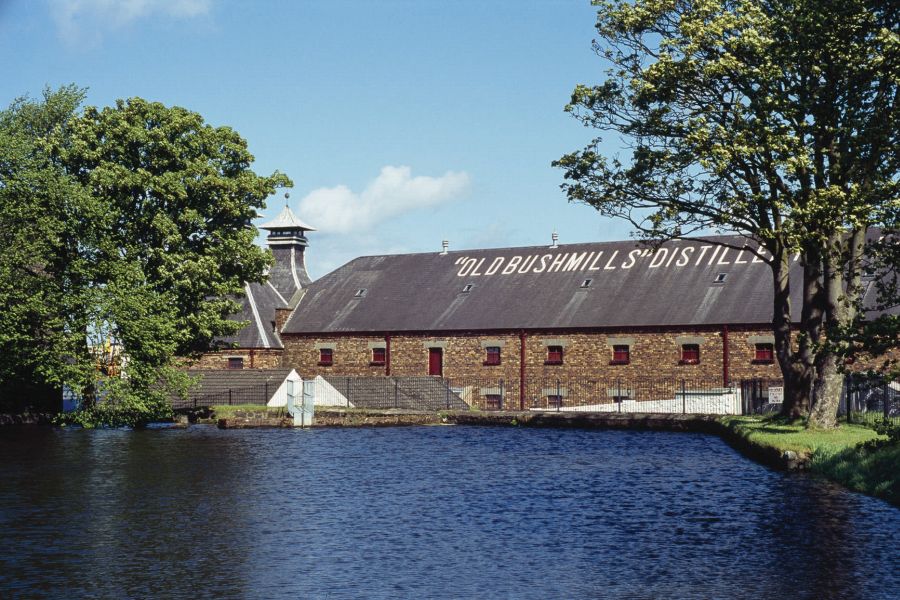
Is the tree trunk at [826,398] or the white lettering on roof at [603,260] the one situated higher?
the white lettering on roof at [603,260]

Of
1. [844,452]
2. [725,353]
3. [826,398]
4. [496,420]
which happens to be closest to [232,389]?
[496,420]

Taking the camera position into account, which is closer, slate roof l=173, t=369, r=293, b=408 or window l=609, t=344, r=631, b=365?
window l=609, t=344, r=631, b=365

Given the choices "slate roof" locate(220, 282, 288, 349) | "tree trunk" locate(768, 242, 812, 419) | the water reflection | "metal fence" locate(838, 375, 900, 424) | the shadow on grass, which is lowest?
the water reflection

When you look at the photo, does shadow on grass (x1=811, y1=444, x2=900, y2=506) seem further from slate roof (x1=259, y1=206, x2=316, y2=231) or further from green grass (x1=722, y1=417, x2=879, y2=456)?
slate roof (x1=259, y1=206, x2=316, y2=231)

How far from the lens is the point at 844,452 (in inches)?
938

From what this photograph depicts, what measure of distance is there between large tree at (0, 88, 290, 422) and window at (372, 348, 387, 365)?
1364cm

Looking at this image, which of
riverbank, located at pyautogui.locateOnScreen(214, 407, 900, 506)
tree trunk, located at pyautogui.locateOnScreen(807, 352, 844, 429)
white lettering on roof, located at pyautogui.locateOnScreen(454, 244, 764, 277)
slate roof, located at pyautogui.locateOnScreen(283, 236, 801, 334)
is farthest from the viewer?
white lettering on roof, located at pyautogui.locateOnScreen(454, 244, 764, 277)

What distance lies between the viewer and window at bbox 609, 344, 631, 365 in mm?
51406

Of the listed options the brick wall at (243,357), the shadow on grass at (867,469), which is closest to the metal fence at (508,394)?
the brick wall at (243,357)

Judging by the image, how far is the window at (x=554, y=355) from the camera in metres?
53.0

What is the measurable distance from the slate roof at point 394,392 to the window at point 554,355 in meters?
4.93

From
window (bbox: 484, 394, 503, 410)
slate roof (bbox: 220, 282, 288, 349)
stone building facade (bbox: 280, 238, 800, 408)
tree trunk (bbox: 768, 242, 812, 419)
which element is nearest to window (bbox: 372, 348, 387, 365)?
stone building facade (bbox: 280, 238, 800, 408)

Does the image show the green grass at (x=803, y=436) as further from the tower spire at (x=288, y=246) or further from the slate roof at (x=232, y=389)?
the tower spire at (x=288, y=246)

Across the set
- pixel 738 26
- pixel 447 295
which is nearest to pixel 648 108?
pixel 738 26
